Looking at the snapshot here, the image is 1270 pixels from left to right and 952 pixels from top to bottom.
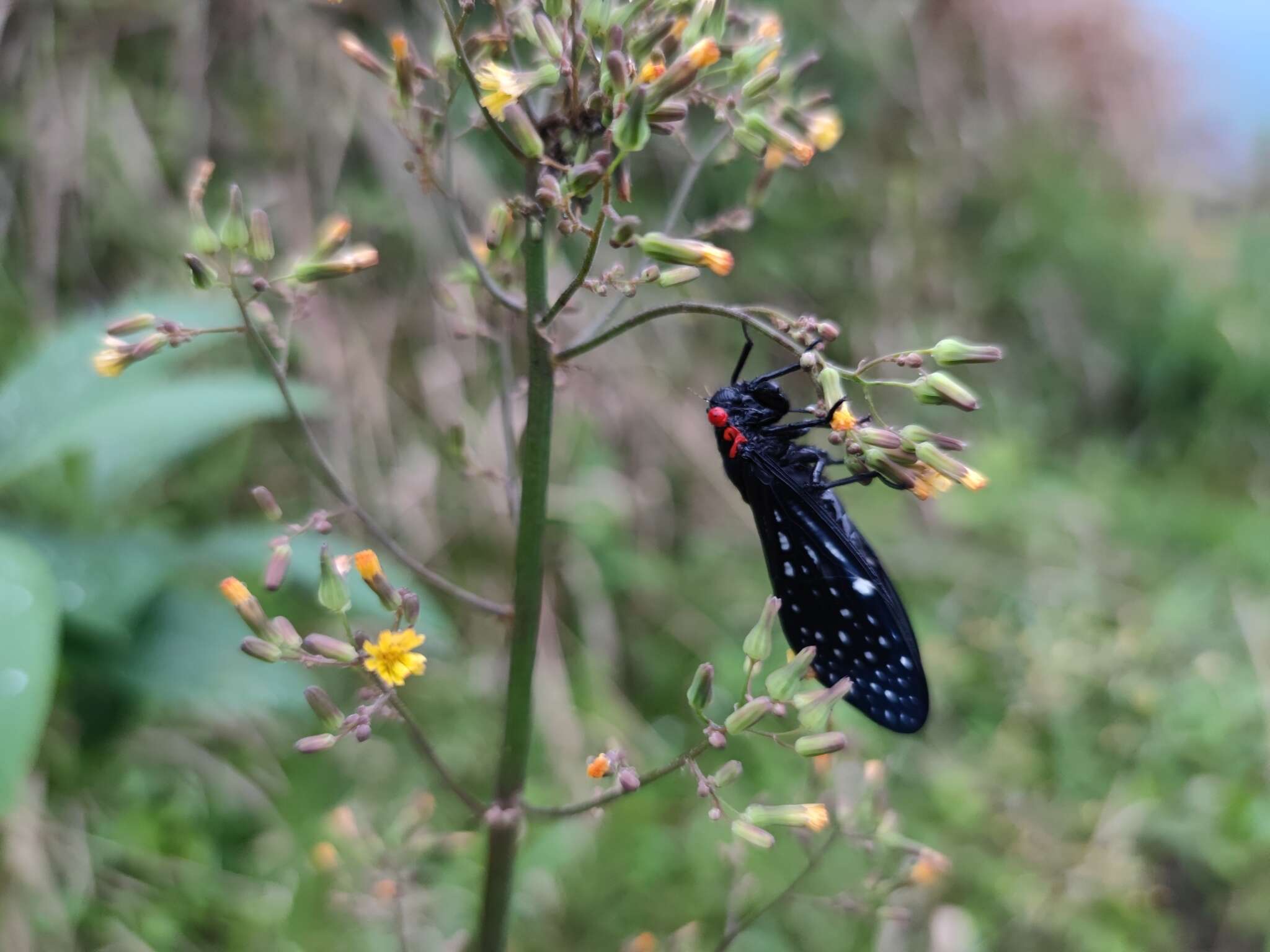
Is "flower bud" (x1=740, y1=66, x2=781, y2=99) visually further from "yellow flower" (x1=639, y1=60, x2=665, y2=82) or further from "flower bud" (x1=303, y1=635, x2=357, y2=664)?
"flower bud" (x1=303, y1=635, x2=357, y2=664)

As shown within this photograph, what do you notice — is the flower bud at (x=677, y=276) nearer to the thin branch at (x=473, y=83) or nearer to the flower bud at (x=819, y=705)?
the thin branch at (x=473, y=83)

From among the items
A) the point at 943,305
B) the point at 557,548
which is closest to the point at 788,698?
the point at 557,548

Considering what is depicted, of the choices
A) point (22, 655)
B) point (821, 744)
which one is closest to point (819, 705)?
point (821, 744)

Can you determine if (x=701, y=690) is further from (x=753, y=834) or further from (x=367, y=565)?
(x=367, y=565)

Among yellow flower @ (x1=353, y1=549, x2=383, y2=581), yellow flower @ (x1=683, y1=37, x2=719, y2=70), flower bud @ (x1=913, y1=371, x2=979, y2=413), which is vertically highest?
yellow flower @ (x1=683, y1=37, x2=719, y2=70)

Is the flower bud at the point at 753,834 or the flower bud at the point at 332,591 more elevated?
the flower bud at the point at 332,591

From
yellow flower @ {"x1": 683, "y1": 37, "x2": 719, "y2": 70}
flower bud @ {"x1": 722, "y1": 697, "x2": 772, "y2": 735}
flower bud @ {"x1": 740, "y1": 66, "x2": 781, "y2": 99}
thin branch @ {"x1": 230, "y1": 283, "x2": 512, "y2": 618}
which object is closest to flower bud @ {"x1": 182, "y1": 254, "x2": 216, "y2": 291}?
thin branch @ {"x1": 230, "y1": 283, "x2": 512, "y2": 618}

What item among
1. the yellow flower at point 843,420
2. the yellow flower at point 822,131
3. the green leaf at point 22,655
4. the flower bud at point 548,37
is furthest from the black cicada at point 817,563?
the green leaf at point 22,655
